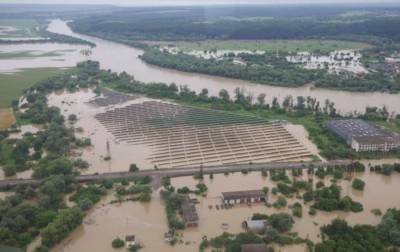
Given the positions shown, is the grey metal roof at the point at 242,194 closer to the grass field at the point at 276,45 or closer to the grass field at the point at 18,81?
the grass field at the point at 18,81

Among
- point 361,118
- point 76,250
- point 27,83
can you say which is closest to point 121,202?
point 76,250

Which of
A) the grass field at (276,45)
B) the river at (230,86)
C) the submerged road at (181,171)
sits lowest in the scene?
the submerged road at (181,171)

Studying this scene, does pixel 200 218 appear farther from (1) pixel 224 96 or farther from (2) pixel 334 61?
(2) pixel 334 61

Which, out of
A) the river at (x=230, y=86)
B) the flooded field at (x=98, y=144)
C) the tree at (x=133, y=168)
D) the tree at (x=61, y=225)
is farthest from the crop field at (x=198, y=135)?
the river at (x=230, y=86)

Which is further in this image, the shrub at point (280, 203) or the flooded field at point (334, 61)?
the flooded field at point (334, 61)

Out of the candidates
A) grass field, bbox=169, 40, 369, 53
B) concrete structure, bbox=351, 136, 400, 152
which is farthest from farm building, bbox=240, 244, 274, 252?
grass field, bbox=169, 40, 369, 53

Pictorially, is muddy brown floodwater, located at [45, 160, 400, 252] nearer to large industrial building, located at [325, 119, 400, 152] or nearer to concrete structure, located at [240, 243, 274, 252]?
concrete structure, located at [240, 243, 274, 252]

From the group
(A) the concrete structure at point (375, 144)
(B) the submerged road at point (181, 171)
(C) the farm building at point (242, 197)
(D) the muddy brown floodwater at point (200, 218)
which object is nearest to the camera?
(D) the muddy brown floodwater at point (200, 218)
